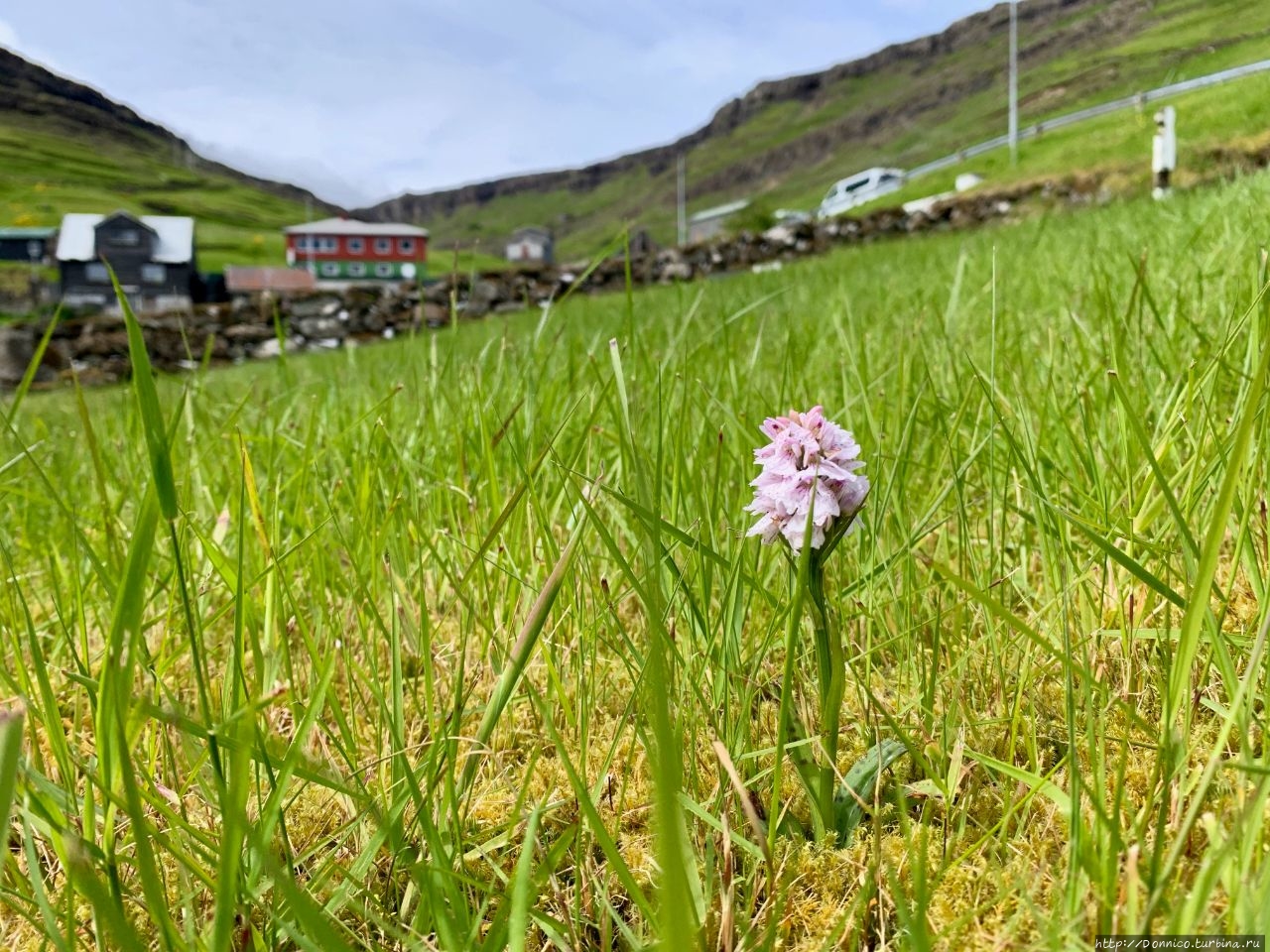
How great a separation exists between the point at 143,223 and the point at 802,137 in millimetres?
118782

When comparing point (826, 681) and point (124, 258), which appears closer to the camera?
point (826, 681)

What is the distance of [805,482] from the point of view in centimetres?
68

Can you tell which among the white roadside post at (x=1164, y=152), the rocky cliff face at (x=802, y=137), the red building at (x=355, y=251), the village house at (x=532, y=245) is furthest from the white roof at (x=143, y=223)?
the rocky cliff face at (x=802, y=137)

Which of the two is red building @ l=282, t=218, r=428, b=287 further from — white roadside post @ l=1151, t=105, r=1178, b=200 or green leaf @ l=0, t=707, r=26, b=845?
green leaf @ l=0, t=707, r=26, b=845

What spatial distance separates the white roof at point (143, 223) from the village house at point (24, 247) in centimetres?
831

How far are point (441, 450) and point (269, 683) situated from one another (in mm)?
741

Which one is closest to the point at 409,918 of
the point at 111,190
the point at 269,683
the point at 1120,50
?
the point at 269,683

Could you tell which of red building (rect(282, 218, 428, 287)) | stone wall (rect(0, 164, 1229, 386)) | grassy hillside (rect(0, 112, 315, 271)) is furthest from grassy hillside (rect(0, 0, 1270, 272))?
red building (rect(282, 218, 428, 287))

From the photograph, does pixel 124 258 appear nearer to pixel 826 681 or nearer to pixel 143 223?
pixel 143 223

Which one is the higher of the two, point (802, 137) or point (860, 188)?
point (802, 137)

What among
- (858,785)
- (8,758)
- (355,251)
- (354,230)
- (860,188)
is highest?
(354,230)

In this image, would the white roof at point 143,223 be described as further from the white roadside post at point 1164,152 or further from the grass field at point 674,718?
the grass field at point 674,718

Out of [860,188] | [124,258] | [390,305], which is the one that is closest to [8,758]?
[390,305]

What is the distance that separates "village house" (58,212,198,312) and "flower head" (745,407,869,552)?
5311 centimetres
